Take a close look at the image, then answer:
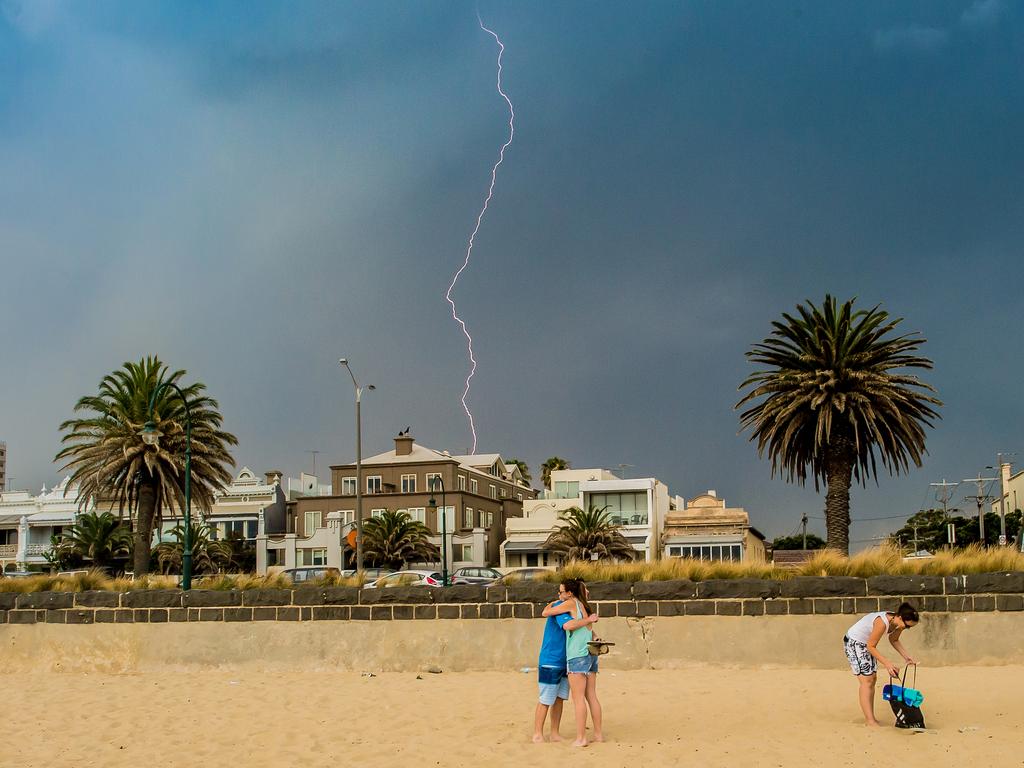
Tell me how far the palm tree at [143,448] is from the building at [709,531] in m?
29.4

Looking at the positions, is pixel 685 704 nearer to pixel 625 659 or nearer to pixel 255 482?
pixel 625 659

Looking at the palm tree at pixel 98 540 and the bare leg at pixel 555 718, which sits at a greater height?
the palm tree at pixel 98 540

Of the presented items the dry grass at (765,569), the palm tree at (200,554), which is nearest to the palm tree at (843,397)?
the dry grass at (765,569)

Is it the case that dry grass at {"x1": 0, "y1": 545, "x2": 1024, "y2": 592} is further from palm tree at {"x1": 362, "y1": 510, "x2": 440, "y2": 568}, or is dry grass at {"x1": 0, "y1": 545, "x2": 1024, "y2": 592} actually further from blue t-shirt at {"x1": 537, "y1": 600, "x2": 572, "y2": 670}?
palm tree at {"x1": 362, "y1": 510, "x2": 440, "y2": 568}

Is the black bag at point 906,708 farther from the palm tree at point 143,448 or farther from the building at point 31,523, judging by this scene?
the building at point 31,523

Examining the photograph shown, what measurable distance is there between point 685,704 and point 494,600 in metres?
4.30

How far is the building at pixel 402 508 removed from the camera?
63.8 metres

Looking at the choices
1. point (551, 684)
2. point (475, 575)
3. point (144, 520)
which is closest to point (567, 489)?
point (475, 575)

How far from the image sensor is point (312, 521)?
66.9 metres

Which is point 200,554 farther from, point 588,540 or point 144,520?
point 588,540

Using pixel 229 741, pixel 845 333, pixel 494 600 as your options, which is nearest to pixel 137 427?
pixel 845 333

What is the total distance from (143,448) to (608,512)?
101 feet

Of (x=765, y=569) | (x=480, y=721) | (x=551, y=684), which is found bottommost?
(x=480, y=721)

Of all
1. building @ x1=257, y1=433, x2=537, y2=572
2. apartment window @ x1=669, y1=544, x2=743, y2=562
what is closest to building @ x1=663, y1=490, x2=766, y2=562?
apartment window @ x1=669, y1=544, x2=743, y2=562
